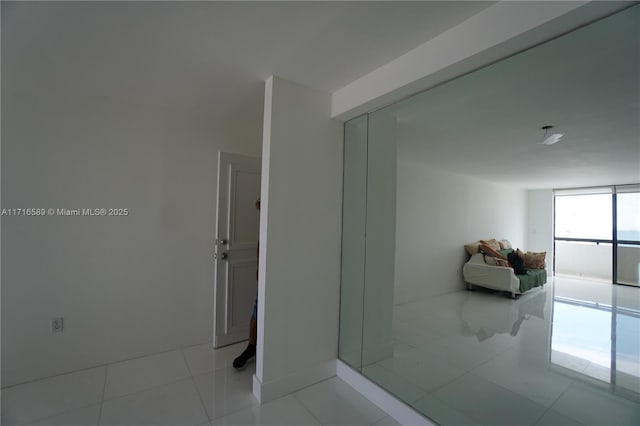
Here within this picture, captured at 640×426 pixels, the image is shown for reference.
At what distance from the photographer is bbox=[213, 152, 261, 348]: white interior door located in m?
2.91

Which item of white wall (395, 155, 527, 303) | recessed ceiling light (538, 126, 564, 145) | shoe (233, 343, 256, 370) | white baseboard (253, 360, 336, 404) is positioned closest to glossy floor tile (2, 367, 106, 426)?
shoe (233, 343, 256, 370)

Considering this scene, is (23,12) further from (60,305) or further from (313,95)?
(60,305)

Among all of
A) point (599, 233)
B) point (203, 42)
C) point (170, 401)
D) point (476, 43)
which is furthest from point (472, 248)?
point (170, 401)

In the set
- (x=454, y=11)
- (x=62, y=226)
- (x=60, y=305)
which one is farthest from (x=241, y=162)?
(x=454, y=11)

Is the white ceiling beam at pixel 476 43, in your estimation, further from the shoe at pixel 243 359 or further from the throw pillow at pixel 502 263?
the shoe at pixel 243 359

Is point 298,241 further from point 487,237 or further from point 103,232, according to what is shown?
point 103,232

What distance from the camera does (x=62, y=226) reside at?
7.82 ft

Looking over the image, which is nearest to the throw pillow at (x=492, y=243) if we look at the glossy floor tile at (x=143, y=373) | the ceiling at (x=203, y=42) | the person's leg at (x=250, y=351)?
the ceiling at (x=203, y=42)

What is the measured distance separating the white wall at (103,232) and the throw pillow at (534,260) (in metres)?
2.90

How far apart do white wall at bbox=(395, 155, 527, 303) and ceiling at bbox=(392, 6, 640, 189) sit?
0.12 metres

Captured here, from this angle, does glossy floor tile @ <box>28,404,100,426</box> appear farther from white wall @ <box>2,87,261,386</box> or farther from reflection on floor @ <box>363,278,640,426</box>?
reflection on floor @ <box>363,278,640,426</box>

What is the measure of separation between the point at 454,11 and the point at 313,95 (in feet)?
3.91

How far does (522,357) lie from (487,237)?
0.78 metres

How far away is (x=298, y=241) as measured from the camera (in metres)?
2.25
